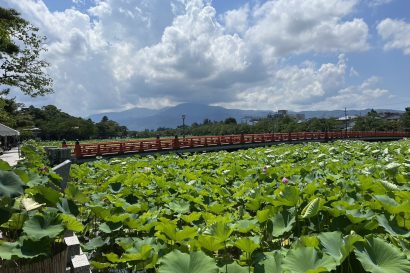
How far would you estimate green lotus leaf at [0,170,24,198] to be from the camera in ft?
6.53

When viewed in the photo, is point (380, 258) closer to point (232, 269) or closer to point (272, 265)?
point (272, 265)

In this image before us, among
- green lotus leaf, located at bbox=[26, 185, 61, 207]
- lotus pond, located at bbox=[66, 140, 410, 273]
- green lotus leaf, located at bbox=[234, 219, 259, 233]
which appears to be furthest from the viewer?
green lotus leaf, located at bbox=[234, 219, 259, 233]

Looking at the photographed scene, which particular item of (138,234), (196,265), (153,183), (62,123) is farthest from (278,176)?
(62,123)

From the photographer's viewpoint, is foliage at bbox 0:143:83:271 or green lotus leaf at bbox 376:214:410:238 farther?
green lotus leaf at bbox 376:214:410:238

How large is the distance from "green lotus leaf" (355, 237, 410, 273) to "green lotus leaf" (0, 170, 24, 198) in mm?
1834

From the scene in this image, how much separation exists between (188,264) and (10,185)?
3.56 feet

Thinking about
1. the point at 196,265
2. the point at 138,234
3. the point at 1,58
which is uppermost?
the point at 1,58

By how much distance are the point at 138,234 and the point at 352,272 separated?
1.95 m

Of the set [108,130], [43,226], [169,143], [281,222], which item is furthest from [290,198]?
[108,130]

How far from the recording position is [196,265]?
6.24 feet

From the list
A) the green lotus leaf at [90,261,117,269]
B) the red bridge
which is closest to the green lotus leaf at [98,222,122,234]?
the green lotus leaf at [90,261,117,269]

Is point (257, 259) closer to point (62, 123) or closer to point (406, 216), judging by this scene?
point (406, 216)

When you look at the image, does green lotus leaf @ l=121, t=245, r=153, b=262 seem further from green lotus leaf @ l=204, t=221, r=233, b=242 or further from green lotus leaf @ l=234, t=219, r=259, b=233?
green lotus leaf @ l=234, t=219, r=259, b=233

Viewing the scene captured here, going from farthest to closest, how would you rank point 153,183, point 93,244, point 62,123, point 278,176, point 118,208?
point 62,123 → point 278,176 → point 153,183 → point 118,208 → point 93,244
